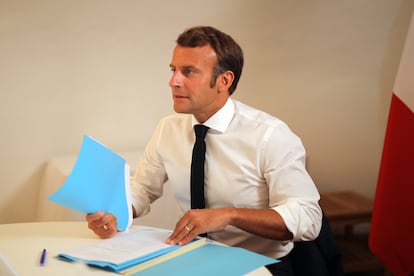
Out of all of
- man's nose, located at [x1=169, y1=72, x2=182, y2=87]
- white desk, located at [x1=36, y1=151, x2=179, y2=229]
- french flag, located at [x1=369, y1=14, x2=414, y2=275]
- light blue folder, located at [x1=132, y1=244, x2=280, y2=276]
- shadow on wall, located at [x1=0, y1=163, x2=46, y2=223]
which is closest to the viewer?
light blue folder, located at [x1=132, y1=244, x2=280, y2=276]

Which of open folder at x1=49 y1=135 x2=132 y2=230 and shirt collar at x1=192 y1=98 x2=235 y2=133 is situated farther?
shirt collar at x1=192 y1=98 x2=235 y2=133

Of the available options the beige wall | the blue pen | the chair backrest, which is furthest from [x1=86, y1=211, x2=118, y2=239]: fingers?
the beige wall

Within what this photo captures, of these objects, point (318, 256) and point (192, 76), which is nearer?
point (318, 256)

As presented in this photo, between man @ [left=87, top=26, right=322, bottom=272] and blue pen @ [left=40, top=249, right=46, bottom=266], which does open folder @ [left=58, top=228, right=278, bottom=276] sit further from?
man @ [left=87, top=26, right=322, bottom=272]

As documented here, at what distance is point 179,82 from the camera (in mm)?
1538

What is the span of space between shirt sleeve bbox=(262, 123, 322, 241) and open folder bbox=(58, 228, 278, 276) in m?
0.26

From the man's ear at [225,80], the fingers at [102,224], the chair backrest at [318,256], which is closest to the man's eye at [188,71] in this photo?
the man's ear at [225,80]

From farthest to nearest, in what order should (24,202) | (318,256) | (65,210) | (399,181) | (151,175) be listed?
1. (24,202)
2. (65,210)
3. (399,181)
4. (151,175)
5. (318,256)

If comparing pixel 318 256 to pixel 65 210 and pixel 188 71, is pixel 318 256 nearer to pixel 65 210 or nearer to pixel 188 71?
pixel 188 71

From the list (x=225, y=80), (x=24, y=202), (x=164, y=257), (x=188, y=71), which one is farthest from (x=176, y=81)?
(x=24, y=202)

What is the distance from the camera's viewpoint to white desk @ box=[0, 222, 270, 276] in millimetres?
1107

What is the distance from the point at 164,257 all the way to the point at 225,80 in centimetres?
68

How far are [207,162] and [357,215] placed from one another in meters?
1.24

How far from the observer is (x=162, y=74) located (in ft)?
8.13
